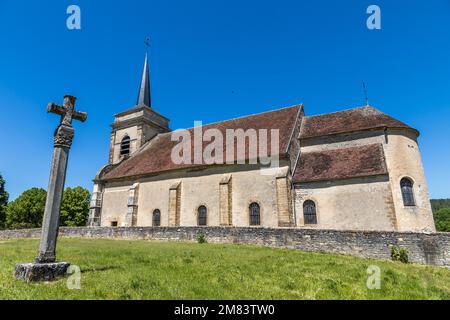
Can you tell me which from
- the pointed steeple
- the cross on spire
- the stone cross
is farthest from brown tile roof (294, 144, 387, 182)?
the pointed steeple

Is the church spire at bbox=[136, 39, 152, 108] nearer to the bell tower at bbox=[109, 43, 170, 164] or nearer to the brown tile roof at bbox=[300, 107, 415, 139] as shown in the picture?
the bell tower at bbox=[109, 43, 170, 164]

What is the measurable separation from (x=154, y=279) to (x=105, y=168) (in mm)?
23664

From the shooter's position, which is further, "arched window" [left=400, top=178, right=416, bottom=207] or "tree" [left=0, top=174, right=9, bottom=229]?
"tree" [left=0, top=174, right=9, bottom=229]

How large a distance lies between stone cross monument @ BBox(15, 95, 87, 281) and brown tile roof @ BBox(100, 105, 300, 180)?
13.6 metres

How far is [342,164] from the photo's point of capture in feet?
57.8

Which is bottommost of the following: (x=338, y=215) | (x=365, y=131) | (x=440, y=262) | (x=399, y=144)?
(x=440, y=262)

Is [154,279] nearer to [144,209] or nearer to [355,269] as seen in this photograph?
[355,269]

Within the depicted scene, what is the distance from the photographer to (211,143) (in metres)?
23.1

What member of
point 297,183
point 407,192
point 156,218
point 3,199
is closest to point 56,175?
point 297,183

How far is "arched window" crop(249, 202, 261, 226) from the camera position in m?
18.4

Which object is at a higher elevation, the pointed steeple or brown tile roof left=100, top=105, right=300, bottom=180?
the pointed steeple

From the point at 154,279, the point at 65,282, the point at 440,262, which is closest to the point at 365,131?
the point at 440,262

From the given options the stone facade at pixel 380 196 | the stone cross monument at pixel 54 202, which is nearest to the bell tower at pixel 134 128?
the stone facade at pixel 380 196

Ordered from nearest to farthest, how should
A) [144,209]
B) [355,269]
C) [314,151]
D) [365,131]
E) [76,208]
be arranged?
[355,269]
[365,131]
[314,151]
[144,209]
[76,208]
